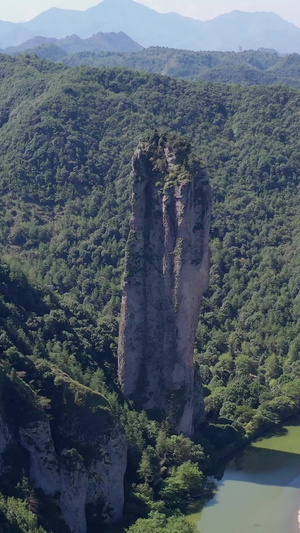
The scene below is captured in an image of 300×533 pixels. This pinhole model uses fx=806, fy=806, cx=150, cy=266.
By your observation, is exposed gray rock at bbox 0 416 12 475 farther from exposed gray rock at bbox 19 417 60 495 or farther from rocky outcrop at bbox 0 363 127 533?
exposed gray rock at bbox 19 417 60 495

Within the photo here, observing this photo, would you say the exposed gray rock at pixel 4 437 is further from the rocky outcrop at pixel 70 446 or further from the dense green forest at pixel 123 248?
the dense green forest at pixel 123 248

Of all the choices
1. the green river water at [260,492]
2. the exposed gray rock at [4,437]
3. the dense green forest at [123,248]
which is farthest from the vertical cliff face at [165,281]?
the exposed gray rock at [4,437]

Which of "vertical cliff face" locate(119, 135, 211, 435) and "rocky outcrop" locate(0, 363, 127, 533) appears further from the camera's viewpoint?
"vertical cliff face" locate(119, 135, 211, 435)

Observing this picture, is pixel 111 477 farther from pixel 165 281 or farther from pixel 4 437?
pixel 165 281

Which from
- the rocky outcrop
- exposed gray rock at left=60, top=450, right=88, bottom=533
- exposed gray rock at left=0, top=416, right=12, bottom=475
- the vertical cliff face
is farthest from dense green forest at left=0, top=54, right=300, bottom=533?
exposed gray rock at left=60, top=450, right=88, bottom=533

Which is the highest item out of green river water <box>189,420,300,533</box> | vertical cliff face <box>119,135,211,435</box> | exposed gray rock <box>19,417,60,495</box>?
vertical cliff face <box>119,135,211,435</box>

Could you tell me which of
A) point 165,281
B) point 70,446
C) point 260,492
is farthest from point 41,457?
point 165,281

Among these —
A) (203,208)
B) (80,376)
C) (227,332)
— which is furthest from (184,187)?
(227,332)
